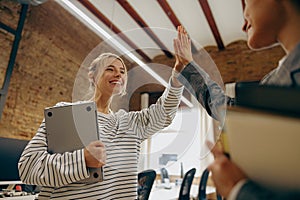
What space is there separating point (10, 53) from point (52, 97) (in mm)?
864

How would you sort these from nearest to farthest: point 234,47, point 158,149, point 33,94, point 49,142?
point 49,142 < point 158,149 < point 33,94 < point 234,47

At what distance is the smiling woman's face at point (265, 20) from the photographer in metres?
0.41

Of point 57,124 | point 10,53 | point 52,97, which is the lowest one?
point 57,124

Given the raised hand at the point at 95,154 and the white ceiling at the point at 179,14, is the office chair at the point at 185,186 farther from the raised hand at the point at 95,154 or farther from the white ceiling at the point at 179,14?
the raised hand at the point at 95,154

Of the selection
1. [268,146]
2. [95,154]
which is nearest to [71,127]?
[95,154]

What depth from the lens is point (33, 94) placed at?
114 inches

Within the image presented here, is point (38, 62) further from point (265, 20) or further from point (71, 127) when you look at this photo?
point (265, 20)

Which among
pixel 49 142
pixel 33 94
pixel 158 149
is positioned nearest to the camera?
pixel 49 142

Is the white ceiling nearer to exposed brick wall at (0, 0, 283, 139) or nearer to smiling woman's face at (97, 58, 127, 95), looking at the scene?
exposed brick wall at (0, 0, 283, 139)

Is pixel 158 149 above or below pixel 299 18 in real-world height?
below

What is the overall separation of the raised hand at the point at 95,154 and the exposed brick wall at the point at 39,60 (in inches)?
84.4

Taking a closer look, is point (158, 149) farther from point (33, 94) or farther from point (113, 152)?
point (33, 94)

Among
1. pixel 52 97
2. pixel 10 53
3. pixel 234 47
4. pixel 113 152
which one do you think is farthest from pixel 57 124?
pixel 234 47

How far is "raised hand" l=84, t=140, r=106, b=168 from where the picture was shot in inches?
24.3
